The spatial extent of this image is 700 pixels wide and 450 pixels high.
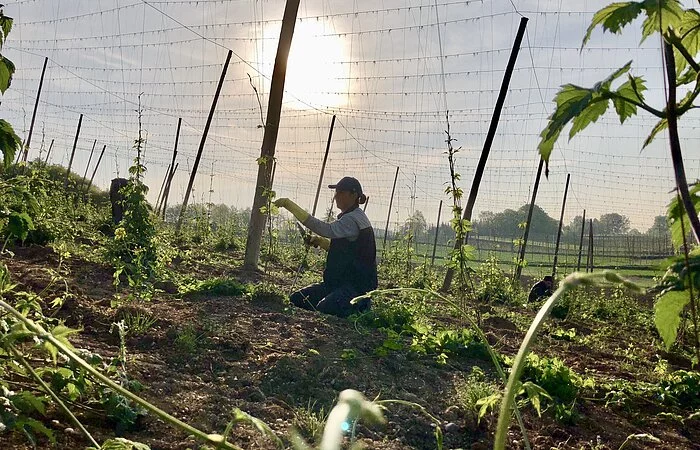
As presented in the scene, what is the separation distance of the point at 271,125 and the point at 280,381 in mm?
6184

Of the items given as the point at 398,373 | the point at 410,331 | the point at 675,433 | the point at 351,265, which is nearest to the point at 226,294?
the point at 351,265

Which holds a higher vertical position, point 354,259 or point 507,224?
point 507,224

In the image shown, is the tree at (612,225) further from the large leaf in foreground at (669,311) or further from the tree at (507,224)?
the large leaf in foreground at (669,311)

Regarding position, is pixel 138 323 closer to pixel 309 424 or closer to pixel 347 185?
pixel 309 424

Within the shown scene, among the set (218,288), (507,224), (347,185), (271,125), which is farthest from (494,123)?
(507,224)

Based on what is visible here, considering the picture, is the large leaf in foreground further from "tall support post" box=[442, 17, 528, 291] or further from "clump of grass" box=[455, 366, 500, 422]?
"tall support post" box=[442, 17, 528, 291]

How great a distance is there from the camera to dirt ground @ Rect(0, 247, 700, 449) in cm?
268

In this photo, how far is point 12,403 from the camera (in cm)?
175

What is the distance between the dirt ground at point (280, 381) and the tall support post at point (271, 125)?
402 centimetres

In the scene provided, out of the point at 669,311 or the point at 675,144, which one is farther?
the point at 669,311

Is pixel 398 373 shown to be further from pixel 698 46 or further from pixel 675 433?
pixel 698 46

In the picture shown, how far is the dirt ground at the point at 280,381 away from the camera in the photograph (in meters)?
2.68

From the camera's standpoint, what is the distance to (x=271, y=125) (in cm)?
900

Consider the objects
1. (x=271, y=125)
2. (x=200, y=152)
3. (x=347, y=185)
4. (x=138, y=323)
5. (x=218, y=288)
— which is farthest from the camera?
(x=200, y=152)
